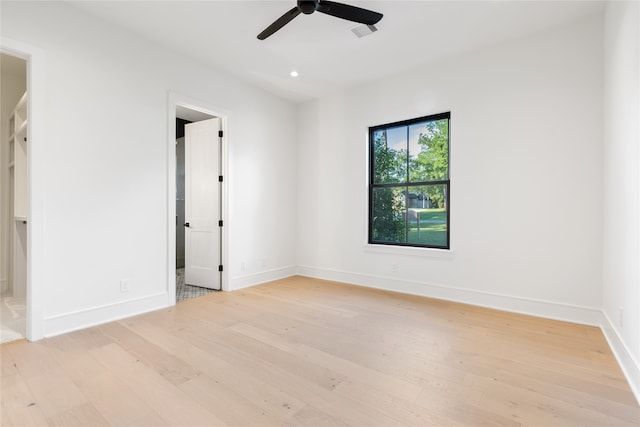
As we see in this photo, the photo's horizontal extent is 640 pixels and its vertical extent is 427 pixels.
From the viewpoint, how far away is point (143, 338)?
8.98 feet

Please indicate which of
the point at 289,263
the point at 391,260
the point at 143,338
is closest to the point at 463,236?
the point at 391,260

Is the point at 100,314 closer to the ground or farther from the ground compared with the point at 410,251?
closer to the ground

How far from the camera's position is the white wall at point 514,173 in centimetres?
310

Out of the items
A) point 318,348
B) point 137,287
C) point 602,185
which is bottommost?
point 318,348

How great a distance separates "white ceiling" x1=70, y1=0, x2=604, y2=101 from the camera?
2887 mm

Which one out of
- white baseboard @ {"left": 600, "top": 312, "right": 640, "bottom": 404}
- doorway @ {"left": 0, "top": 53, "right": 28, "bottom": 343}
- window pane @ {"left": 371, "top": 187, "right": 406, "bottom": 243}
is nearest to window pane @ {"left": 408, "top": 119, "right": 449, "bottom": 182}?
window pane @ {"left": 371, "top": 187, "right": 406, "bottom": 243}

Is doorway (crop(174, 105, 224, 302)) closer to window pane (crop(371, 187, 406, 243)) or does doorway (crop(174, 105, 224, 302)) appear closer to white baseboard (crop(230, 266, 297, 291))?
white baseboard (crop(230, 266, 297, 291))

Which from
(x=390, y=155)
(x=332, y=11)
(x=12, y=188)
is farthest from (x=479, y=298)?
(x=12, y=188)

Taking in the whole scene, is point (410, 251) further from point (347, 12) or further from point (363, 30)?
point (347, 12)

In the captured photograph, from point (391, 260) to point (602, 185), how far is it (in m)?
2.36

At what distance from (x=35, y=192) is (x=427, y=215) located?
4.10m

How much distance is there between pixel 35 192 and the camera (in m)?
2.68

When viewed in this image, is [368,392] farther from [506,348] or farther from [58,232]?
[58,232]

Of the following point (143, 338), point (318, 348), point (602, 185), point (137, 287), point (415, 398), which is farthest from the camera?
point (137, 287)
